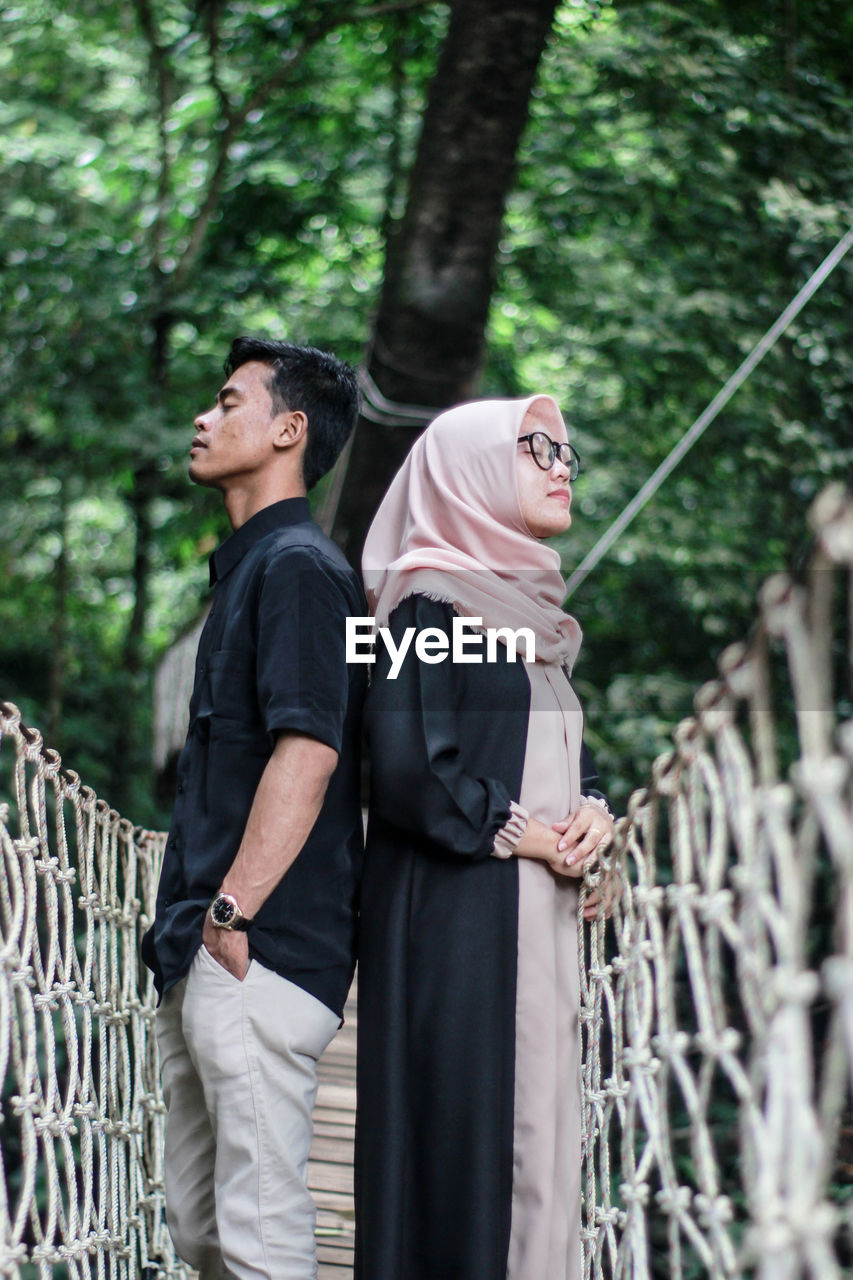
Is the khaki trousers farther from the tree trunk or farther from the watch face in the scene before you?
the tree trunk

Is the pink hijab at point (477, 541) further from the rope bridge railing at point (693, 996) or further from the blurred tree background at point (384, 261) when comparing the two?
the blurred tree background at point (384, 261)

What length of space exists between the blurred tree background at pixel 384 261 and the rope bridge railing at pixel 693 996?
109 inches

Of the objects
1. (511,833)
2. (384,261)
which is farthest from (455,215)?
(511,833)

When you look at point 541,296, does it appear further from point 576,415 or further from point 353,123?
point 353,123

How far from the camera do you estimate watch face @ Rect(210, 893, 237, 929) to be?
154cm

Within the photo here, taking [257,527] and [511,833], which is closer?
[511,833]

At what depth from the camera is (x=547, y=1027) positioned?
1.55 m

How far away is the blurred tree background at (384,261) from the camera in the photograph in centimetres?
471

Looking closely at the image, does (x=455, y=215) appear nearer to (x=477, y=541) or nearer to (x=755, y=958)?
(x=477, y=541)

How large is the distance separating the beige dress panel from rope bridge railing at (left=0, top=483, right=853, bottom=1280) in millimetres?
35

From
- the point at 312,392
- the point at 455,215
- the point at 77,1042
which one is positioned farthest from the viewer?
the point at 455,215

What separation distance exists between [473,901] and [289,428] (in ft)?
2.51

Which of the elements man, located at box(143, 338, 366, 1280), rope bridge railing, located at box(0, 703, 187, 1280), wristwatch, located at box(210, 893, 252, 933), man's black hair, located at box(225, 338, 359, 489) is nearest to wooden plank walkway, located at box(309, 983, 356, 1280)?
rope bridge railing, located at box(0, 703, 187, 1280)

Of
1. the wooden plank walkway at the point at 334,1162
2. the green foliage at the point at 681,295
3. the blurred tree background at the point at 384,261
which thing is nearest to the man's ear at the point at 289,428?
the wooden plank walkway at the point at 334,1162
